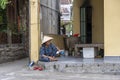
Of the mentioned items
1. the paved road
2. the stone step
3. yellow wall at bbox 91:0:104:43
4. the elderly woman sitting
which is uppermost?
yellow wall at bbox 91:0:104:43

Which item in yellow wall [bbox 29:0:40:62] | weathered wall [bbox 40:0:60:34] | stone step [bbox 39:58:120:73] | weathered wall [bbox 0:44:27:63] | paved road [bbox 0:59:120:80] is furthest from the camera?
weathered wall [bbox 40:0:60:34]

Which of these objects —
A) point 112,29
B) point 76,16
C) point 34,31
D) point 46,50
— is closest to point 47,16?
point 76,16

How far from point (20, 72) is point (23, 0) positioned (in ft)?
23.9

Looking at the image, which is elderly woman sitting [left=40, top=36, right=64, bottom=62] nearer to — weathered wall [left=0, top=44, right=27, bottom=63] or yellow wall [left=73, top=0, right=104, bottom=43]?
weathered wall [left=0, top=44, right=27, bottom=63]

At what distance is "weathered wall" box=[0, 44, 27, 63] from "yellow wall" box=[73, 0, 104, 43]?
299 centimetres

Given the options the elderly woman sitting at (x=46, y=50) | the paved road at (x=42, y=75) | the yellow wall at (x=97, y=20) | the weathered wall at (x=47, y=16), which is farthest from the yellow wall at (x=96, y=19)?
the paved road at (x=42, y=75)

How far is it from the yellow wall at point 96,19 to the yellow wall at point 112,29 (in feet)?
14.6

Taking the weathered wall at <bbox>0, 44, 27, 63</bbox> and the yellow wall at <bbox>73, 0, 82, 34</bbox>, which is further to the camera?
the yellow wall at <bbox>73, 0, 82, 34</bbox>

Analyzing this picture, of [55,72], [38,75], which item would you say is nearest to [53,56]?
[55,72]

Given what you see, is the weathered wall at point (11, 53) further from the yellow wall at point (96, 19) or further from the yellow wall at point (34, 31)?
the yellow wall at point (96, 19)

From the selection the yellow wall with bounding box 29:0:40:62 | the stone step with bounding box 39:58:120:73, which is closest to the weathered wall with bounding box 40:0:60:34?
the yellow wall with bounding box 29:0:40:62

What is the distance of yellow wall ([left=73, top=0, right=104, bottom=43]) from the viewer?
17344 millimetres

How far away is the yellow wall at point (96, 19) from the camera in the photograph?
1734 centimetres

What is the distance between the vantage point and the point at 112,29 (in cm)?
1259
